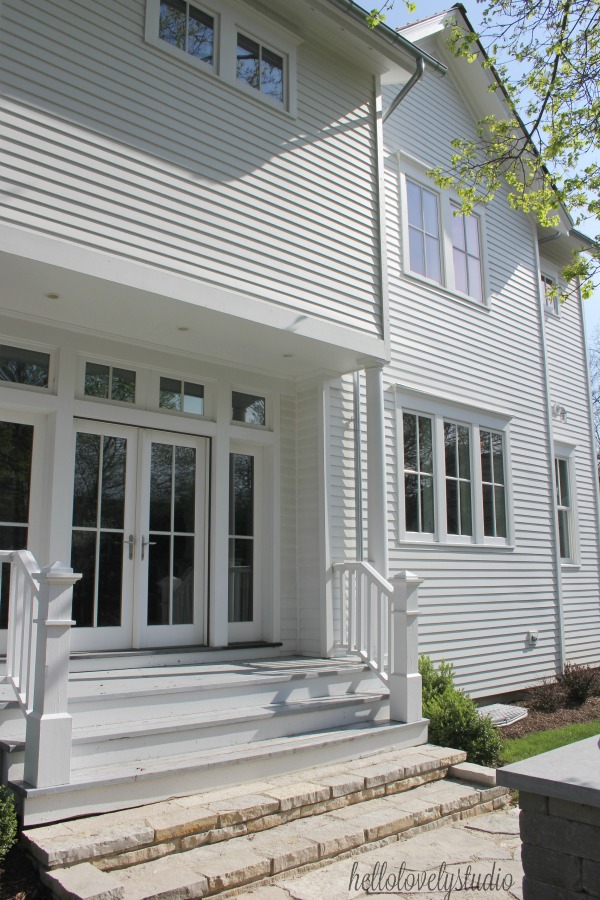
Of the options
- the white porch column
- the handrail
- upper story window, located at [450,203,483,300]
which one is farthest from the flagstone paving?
upper story window, located at [450,203,483,300]

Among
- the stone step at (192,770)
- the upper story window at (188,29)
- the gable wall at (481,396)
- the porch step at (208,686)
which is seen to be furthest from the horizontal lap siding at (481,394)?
the upper story window at (188,29)

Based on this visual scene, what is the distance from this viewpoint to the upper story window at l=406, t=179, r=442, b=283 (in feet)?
30.4

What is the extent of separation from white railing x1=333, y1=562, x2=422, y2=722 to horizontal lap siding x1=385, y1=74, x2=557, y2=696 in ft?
3.78

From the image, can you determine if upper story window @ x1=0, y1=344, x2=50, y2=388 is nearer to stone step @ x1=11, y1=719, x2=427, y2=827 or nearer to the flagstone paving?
stone step @ x1=11, y1=719, x2=427, y2=827

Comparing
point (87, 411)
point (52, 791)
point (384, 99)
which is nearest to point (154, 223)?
point (87, 411)

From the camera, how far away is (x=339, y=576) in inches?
279

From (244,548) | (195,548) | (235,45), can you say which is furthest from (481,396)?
(235,45)

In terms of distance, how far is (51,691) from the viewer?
400cm

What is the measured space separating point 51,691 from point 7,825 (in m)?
0.65

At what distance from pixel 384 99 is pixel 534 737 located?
24.2 ft

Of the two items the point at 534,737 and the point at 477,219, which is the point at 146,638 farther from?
the point at 477,219

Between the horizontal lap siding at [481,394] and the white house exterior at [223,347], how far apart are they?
57mm

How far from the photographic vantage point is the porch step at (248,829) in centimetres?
349

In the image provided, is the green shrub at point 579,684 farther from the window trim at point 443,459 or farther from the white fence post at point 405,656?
the white fence post at point 405,656
